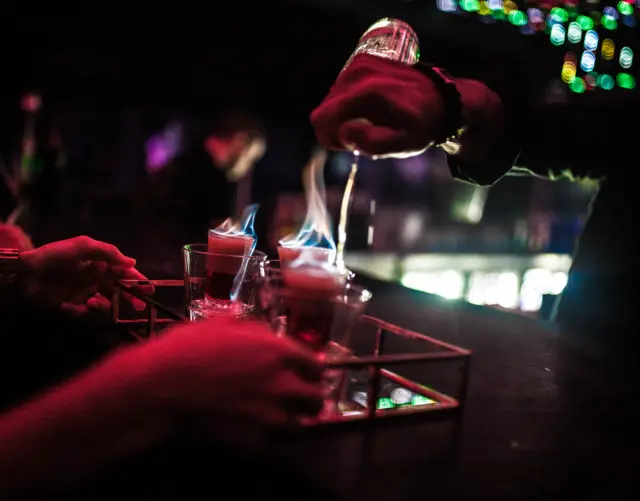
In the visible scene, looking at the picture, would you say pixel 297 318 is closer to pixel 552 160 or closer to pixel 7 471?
pixel 7 471

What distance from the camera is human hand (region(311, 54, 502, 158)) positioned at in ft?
3.31

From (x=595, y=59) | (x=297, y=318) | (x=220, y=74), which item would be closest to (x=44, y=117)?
(x=220, y=74)

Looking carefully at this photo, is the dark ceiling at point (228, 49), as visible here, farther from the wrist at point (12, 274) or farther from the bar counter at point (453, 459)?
the bar counter at point (453, 459)

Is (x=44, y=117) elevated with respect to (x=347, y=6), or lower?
lower

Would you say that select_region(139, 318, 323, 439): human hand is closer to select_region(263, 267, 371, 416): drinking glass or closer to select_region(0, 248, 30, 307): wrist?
select_region(263, 267, 371, 416): drinking glass

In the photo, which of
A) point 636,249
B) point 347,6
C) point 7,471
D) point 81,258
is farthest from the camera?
point 347,6

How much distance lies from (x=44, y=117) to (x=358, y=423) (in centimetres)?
708

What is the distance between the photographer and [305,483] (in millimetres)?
673

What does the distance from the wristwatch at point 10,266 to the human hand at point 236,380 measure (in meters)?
0.80

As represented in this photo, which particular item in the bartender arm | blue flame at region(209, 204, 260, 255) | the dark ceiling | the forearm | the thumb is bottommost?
the forearm

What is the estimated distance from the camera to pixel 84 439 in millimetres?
650

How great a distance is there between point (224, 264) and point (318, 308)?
38 centimetres

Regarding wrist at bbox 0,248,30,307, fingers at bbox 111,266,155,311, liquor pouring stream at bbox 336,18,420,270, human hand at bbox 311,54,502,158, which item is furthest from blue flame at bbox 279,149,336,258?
wrist at bbox 0,248,30,307

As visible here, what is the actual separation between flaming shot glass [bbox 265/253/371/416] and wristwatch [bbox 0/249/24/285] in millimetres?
690
